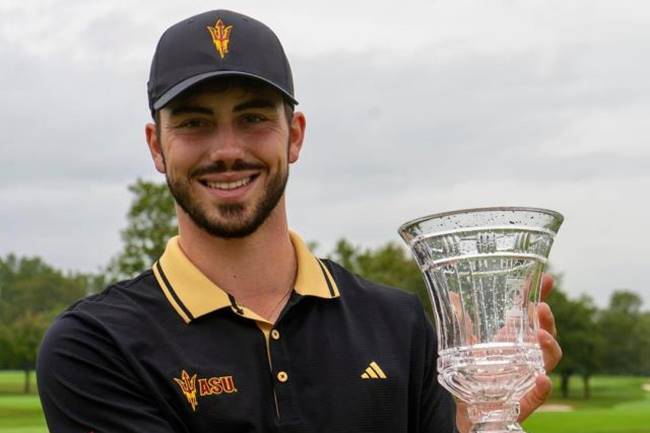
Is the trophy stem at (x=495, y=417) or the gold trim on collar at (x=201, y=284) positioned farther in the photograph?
the gold trim on collar at (x=201, y=284)

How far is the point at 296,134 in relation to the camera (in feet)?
13.1

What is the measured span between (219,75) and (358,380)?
3.25 feet

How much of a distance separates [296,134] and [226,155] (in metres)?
0.45

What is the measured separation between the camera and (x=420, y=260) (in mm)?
3297

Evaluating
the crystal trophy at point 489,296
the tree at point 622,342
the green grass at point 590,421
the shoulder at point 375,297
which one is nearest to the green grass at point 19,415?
the green grass at point 590,421

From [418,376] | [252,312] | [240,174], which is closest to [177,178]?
[240,174]

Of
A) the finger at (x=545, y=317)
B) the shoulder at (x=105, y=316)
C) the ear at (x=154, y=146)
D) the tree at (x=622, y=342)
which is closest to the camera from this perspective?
the finger at (x=545, y=317)

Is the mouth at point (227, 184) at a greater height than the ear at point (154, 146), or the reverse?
the ear at point (154, 146)

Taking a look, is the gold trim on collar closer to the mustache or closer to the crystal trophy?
the mustache

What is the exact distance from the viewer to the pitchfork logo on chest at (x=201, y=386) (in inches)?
142

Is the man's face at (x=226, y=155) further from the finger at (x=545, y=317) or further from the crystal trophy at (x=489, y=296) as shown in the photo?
the finger at (x=545, y=317)

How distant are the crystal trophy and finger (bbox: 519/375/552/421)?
6.3 inches

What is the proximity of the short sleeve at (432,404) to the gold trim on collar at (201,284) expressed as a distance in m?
0.36

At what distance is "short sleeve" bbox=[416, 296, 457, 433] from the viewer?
392 centimetres
